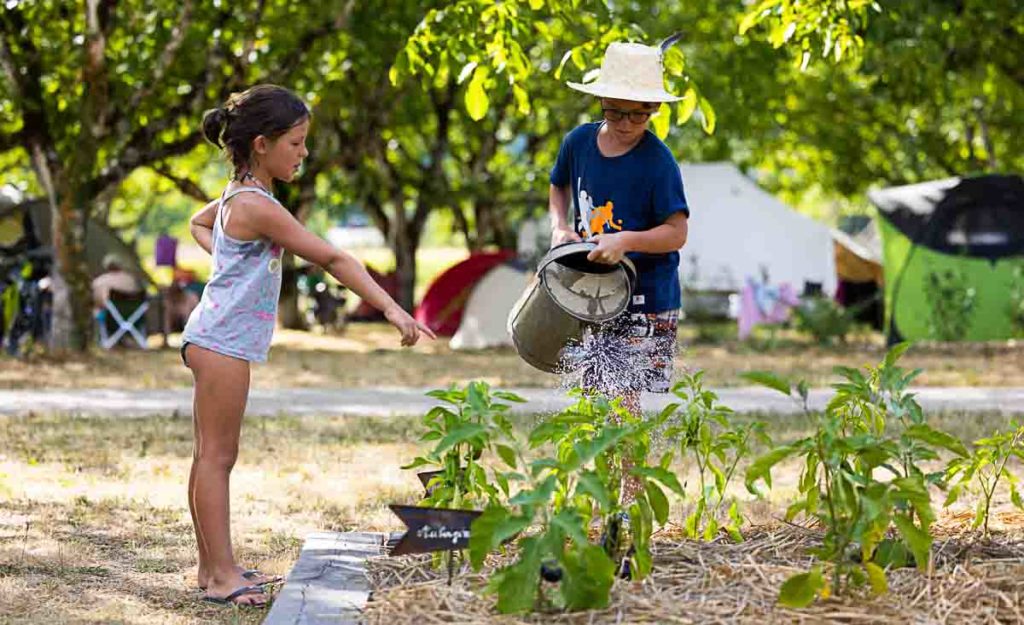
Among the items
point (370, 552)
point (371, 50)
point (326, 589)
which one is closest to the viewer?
point (326, 589)

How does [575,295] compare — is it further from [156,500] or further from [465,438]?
[156,500]

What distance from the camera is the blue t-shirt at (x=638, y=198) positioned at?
4.45m

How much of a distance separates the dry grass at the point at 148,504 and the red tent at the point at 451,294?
9.68 metres

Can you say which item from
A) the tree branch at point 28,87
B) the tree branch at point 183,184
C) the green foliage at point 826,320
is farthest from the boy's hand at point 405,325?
the tree branch at point 183,184

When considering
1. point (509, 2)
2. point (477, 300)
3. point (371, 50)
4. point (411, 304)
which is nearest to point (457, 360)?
point (477, 300)

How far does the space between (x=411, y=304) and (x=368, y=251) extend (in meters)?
37.1

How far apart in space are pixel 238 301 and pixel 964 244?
13.7 meters

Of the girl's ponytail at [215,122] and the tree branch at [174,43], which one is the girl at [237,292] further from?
the tree branch at [174,43]

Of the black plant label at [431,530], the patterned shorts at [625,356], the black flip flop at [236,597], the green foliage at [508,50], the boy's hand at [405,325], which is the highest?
the green foliage at [508,50]

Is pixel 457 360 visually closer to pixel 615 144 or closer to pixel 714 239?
pixel 714 239

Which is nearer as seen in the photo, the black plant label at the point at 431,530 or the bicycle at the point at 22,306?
the black plant label at the point at 431,530

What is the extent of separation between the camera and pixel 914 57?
12.0 m

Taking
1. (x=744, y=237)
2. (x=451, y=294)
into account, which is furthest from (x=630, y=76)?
(x=744, y=237)

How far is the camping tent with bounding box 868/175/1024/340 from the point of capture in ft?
53.5
